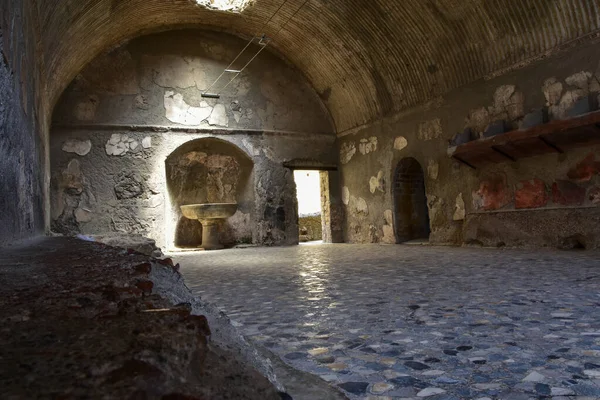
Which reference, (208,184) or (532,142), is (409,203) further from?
(208,184)

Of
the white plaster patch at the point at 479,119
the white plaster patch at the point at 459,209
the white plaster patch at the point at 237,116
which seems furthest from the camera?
the white plaster patch at the point at 237,116

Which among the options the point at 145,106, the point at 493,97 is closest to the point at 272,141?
the point at 145,106

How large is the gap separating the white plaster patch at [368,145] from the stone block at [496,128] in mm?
3512

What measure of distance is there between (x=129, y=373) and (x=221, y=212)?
34.9 feet

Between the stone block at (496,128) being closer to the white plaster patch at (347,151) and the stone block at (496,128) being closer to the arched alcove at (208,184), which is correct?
the white plaster patch at (347,151)

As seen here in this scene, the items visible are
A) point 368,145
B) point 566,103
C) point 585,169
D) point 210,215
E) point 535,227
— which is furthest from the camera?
point 210,215

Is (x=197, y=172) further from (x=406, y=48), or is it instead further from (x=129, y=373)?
(x=129, y=373)

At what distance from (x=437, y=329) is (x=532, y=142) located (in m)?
5.41

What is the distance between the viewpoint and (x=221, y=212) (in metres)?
11.1

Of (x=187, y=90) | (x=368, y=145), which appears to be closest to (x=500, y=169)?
(x=368, y=145)

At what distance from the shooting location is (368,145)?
10.9 meters

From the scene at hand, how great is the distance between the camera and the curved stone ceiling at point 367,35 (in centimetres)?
654

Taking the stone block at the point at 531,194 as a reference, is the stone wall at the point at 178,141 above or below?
above

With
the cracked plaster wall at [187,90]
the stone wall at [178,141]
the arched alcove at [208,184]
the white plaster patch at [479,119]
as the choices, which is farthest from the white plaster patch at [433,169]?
the arched alcove at [208,184]
